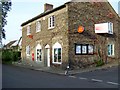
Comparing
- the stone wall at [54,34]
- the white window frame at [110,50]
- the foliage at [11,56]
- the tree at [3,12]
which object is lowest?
the foliage at [11,56]

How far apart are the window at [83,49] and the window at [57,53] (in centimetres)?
173

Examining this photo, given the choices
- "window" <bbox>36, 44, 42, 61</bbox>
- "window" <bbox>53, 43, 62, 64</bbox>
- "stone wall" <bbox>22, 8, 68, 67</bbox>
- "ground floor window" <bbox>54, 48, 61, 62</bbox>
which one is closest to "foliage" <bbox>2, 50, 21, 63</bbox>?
"stone wall" <bbox>22, 8, 68, 67</bbox>

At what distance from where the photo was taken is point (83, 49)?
2439 centimetres

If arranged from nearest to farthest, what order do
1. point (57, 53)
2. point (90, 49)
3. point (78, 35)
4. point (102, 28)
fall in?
point (78, 35) < point (90, 49) < point (57, 53) < point (102, 28)

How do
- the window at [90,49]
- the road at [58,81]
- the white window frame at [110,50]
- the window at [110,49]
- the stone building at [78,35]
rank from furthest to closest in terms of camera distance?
the window at [110,49]
the white window frame at [110,50]
the window at [90,49]
the stone building at [78,35]
the road at [58,81]

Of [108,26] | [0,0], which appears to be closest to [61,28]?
[108,26]

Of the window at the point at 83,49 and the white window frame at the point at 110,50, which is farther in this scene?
the white window frame at the point at 110,50

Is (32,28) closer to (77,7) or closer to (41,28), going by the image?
(41,28)

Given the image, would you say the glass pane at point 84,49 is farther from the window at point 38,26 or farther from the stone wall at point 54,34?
the window at point 38,26

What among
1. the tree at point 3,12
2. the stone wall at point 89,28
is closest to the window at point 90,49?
the stone wall at point 89,28

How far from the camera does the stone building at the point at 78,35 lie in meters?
23.8

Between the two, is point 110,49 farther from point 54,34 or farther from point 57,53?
point 54,34

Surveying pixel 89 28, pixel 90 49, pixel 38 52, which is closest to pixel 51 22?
pixel 89 28

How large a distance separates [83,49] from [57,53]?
2.67 m
